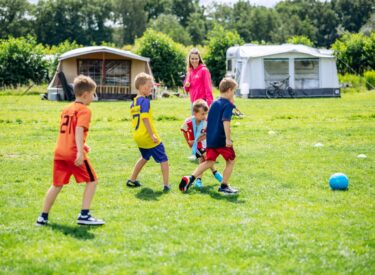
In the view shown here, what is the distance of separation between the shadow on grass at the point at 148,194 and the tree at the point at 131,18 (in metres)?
89.6

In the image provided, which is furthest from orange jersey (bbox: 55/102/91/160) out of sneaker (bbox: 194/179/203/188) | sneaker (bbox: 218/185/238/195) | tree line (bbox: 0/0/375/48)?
tree line (bbox: 0/0/375/48)

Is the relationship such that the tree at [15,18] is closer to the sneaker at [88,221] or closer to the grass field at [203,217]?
the grass field at [203,217]

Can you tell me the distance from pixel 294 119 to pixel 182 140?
17.5 ft

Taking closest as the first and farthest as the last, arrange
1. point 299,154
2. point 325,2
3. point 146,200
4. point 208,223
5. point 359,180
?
point 208,223 → point 146,200 → point 359,180 → point 299,154 → point 325,2

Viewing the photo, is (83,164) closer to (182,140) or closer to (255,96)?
(182,140)

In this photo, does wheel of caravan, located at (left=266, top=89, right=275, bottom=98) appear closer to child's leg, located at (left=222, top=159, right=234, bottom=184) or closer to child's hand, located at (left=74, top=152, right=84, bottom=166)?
child's leg, located at (left=222, top=159, right=234, bottom=184)

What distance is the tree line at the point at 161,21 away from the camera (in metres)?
89.0

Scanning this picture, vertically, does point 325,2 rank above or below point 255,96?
above

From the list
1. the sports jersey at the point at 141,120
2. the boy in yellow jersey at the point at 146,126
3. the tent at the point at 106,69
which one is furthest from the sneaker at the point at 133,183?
the tent at the point at 106,69

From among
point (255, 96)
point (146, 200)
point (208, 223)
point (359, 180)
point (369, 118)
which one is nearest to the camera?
point (208, 223)

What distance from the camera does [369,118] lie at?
54.7ft

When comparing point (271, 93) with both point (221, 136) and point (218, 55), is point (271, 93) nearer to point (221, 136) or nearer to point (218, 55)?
point (218, 55)

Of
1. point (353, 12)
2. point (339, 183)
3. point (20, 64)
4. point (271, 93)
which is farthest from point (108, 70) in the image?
point (353, 12)

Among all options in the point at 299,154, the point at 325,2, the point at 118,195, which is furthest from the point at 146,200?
the point at 325,2
